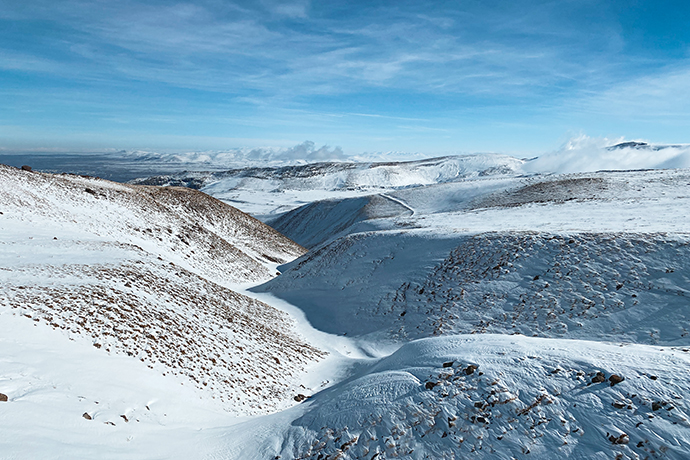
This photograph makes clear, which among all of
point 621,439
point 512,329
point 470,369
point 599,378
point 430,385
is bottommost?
point 512,329

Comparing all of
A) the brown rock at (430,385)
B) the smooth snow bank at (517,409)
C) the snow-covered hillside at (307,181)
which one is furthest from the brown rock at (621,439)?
the snow-covered hillside at (307,181)

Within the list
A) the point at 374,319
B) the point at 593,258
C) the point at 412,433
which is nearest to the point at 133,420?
the point at 412,433

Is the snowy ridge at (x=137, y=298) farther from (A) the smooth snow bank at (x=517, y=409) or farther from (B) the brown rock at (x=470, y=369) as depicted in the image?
(B) the brown rock at (x=470, y=369)

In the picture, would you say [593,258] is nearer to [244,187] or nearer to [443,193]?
[443,193]

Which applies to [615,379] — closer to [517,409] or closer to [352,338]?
[517,409]

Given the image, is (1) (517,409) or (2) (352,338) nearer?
(1) (517,409)

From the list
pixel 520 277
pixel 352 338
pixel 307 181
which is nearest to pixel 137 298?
pixel 352 338
